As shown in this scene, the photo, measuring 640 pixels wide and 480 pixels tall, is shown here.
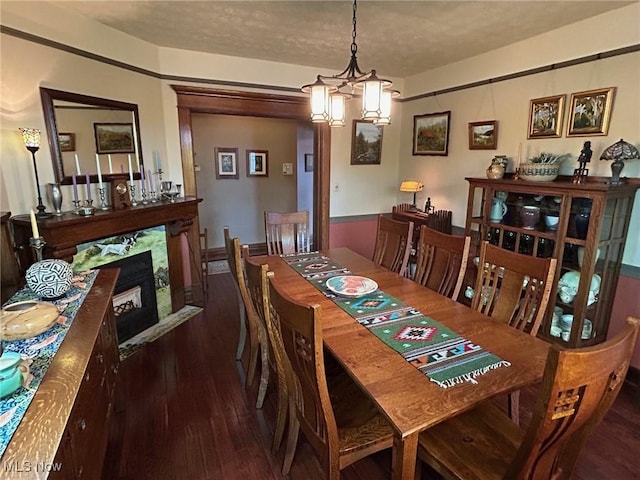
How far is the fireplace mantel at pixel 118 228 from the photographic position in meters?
2.19

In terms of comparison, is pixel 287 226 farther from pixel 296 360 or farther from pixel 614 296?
pixel 614 296

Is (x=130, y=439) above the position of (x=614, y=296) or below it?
below

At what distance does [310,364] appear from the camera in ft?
4.11

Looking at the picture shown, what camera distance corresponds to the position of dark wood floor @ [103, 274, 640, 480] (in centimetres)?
175

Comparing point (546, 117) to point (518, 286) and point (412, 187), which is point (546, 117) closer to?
point (412, 187)

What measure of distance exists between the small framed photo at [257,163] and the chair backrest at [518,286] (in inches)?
163

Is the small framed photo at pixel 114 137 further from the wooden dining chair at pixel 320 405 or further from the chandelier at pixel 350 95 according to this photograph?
the wooden dining chair at pixel 320 405

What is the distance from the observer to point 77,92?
2.53 meters

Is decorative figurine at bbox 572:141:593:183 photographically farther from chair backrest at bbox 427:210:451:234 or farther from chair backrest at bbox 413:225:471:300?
chair backrest at bbox 427:210:451:234

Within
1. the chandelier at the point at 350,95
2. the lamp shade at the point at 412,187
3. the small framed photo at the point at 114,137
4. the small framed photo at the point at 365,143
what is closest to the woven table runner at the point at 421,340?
the chandelier at the point at 350,95

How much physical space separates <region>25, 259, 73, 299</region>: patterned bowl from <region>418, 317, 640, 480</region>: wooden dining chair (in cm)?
172

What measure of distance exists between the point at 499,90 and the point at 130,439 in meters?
3.85

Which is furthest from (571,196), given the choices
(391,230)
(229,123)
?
(229,123)

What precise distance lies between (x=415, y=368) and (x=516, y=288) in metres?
0.85
